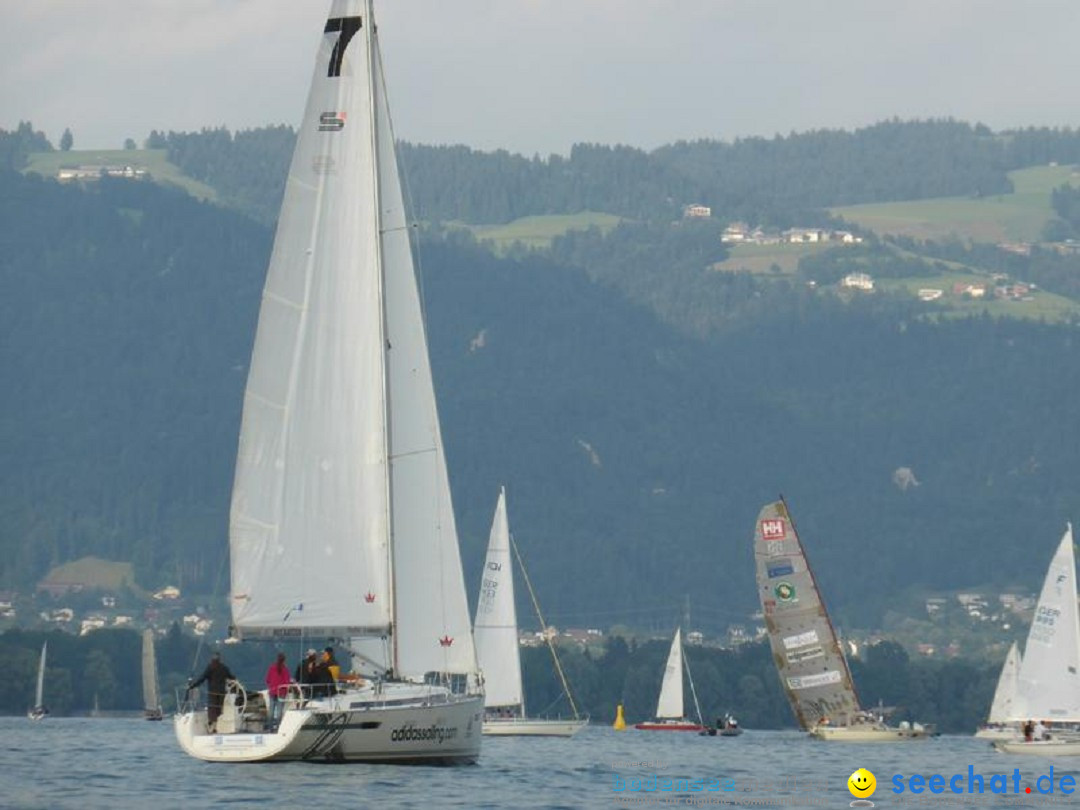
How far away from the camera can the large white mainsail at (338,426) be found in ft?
177

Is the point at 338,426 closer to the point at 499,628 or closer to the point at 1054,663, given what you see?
the point at 1054,663

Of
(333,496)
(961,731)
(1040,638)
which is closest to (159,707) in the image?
(961,731)

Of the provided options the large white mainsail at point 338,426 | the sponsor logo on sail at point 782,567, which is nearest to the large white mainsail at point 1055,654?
the sponsor logo on sail at point 782,567

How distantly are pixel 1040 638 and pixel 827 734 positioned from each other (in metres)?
18.7

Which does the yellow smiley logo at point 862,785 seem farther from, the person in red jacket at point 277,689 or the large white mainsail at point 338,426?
the person in red jacket at point 277,689

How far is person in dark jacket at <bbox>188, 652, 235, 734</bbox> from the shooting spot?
53344 millimetres

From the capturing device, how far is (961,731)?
7072 inches

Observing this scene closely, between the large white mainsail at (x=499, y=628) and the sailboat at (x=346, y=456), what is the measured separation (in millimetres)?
50165

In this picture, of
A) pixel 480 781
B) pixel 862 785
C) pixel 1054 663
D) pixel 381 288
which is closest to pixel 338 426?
pixel 381 288

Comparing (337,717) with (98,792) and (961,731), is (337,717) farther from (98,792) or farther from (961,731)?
(961,731)

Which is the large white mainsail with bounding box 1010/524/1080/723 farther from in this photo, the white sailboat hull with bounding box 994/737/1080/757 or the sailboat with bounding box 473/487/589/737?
the sailboat with bounding box 473/487/589/737

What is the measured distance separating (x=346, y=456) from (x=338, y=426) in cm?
57

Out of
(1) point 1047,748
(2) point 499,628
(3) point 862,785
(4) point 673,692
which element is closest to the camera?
(3) point 862,785

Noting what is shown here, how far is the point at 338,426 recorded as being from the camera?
179 feet
